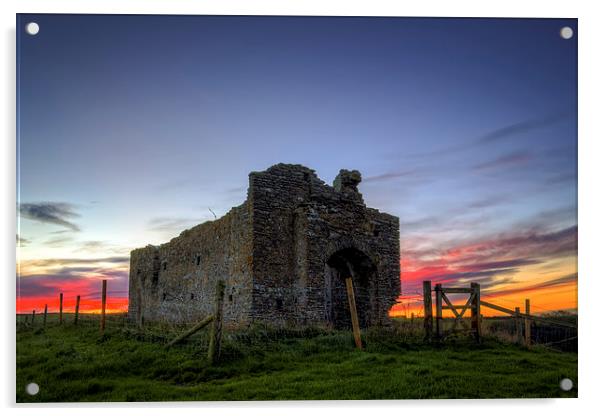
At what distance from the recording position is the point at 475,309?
14.5 m

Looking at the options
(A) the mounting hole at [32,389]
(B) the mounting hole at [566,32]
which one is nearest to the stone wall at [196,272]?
(A) the mounting hole at [32,389]

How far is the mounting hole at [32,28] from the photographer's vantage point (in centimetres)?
992

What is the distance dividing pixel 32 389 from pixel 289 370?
4.55 meters

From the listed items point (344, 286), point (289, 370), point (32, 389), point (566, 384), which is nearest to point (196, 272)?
point (344, 286)

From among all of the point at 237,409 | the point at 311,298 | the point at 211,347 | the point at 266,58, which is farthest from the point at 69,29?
the point at 311,298

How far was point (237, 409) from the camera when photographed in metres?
9.15

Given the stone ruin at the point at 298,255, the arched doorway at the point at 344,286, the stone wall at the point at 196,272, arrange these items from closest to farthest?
the stone ruin at the point at 298,255
the stone wall at the point at 196,272
the arched doorway at the point at 344,286

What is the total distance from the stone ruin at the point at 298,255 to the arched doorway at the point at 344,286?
32mm

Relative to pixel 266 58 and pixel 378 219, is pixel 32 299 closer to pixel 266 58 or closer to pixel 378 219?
pixel 266 58

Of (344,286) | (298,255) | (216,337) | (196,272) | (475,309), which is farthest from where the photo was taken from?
(196,272)

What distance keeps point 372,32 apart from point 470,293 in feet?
24.9

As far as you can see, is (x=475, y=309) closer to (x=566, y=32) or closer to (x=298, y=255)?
(x=298, y=255)

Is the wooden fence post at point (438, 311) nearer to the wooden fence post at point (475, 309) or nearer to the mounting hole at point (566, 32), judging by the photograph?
the wooden fence post at point (475, 309)

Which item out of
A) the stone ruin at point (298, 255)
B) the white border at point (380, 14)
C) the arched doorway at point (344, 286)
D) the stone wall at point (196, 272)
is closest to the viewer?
the white border at point (380, 14)
